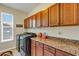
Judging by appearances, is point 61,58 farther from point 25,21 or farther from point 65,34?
point 25,21

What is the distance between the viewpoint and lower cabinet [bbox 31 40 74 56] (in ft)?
4.87

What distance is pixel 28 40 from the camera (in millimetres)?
1692

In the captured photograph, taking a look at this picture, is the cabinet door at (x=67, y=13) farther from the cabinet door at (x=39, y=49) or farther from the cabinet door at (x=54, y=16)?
the cabinet door at (x=39, y=49)

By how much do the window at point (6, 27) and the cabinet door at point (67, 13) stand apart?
0.82 m

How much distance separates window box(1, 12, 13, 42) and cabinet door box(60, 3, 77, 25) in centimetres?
82

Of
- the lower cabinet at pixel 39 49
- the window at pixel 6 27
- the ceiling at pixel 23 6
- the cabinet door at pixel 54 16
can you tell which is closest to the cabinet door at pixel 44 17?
the cabinet door at pixel 54 16

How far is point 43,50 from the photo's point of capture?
1.63 meters

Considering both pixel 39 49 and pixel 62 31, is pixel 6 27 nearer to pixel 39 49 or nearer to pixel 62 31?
pixel 39 49

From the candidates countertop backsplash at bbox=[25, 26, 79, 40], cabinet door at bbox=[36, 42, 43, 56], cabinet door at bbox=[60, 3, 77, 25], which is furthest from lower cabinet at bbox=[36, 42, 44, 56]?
cabinet door at bbox=[60, 3, 77, 25]

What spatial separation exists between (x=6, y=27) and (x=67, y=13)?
0.98m

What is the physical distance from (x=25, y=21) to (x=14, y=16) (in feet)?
0.61

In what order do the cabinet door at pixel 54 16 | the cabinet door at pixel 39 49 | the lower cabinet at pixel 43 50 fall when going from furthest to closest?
the cabinet door at pixel 54 16 → the cabinet door at pixel 39 49 → the lower cabinet at pixel 43 50

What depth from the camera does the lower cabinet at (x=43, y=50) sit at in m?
1.49

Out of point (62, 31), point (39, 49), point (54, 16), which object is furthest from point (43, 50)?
point (54, 16)
